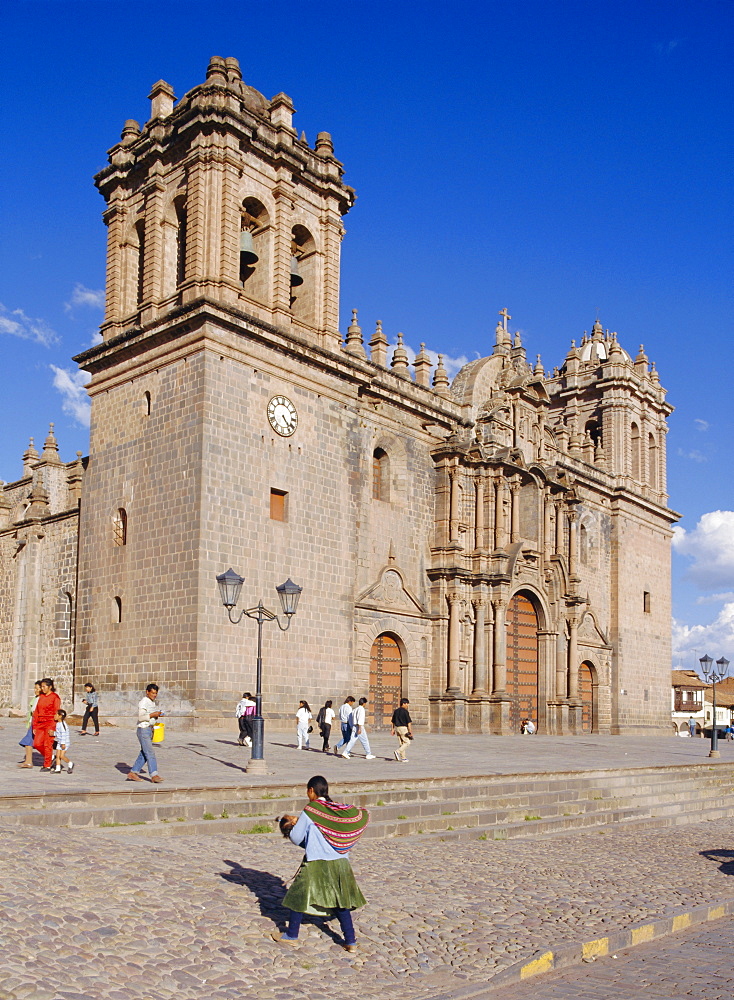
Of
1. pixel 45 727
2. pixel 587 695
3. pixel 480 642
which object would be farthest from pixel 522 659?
pixel 45 727

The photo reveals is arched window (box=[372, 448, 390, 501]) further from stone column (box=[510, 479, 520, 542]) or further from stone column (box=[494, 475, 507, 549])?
stone column (box=[510, 479, 520, 542])

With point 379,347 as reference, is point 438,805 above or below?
below

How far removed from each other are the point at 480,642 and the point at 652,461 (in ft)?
58.3

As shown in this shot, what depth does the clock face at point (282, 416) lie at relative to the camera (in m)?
24.7

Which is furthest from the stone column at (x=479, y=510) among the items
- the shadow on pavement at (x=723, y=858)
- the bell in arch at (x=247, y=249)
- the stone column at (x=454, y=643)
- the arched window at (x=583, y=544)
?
the shadow on pavement at (x=723, y=858)

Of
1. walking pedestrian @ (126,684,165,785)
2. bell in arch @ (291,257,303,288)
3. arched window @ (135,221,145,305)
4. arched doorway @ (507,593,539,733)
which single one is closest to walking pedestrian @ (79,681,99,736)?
walking pedestrian @ (126,684,165,785)

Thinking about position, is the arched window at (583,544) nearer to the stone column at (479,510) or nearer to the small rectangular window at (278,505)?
the stone column at (479,510)

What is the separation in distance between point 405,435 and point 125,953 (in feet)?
79.7

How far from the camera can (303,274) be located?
2755 cm

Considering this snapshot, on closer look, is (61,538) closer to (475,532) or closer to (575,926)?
(475,532)

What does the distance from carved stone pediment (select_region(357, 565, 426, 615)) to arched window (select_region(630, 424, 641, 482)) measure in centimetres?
1745

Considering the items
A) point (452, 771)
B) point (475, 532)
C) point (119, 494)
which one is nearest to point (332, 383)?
point (119, 494)

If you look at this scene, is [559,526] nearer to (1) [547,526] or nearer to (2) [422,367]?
(1) [547,526]

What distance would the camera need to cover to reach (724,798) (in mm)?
19453
